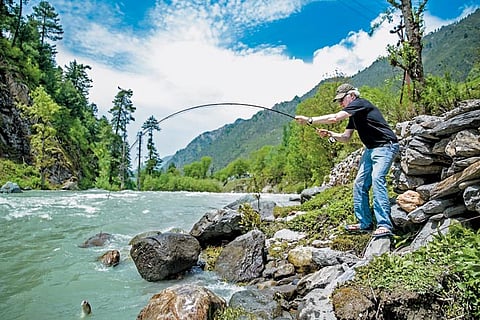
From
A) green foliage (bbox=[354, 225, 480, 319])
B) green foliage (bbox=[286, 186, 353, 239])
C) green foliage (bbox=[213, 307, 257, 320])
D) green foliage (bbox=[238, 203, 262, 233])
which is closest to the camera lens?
green foliage (bbox=[354, 225, 480, 319])

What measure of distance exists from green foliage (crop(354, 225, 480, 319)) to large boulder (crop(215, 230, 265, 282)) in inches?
108

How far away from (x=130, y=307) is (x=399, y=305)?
3910 mm

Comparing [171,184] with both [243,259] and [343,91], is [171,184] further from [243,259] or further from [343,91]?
[343,91]

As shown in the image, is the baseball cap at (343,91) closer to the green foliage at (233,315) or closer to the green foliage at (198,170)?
the green foliage at (233,315)

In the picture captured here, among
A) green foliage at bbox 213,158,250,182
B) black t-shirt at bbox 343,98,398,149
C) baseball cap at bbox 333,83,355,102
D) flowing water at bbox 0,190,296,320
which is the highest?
green foliage at bbox 213,158,250,182

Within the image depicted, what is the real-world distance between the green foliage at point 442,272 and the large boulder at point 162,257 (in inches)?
152

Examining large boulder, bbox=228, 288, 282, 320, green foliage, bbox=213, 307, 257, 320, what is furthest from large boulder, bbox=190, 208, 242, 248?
green foliage, bbox=213, 307, 257, 320

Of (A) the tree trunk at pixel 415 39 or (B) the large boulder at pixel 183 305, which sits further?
(A) the tree trunk at pixel 415 39

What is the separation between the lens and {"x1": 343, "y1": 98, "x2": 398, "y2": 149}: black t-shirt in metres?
5.02

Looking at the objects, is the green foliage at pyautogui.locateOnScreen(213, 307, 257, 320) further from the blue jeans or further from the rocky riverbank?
the blue jeans

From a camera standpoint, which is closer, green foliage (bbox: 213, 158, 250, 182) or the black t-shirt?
the black t-shirt

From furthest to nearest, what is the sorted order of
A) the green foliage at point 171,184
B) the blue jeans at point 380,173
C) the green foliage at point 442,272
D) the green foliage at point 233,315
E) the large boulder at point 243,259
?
the green foliage at point 171,184 < the large boulder at point 243,259 < the blue jeans at point 380,173 < the green foliage at point 233,315 < the green foliage at point 442,272

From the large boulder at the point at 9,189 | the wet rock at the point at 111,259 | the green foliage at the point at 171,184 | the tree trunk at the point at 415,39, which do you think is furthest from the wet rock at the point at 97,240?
the green foliage at the point at 171,184

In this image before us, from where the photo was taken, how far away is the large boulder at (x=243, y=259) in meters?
6.17
